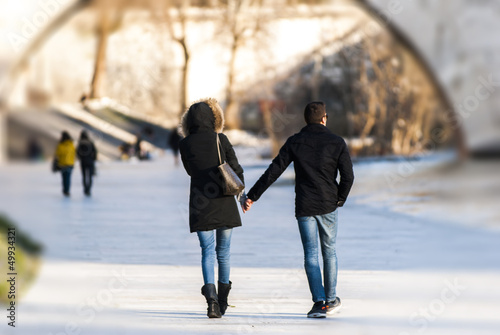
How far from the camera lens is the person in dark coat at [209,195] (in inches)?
239

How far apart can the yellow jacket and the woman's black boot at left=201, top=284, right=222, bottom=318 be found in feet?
33.5

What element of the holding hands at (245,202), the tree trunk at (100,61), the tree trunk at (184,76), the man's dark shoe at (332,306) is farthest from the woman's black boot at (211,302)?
the tree trunk at (184,76)

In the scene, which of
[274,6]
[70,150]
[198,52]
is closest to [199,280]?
[70,150]

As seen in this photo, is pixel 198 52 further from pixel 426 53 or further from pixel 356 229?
pixel 356 229

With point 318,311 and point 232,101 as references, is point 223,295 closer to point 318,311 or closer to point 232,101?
point 318,311

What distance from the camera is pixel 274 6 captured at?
21.5 m

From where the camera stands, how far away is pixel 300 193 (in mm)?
6012

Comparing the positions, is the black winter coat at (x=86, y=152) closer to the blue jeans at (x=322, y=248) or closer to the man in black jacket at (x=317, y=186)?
the man in black jacket at (x=317, y=186)

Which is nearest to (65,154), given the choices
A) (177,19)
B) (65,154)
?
(65,154)

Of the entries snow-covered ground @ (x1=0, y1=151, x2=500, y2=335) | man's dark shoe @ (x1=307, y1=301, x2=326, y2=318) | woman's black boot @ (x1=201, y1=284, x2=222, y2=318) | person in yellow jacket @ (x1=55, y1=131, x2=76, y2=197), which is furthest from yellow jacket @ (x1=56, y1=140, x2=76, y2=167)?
man's dark shoe @ (x1=307, y1=301, x2=326, y2=318)

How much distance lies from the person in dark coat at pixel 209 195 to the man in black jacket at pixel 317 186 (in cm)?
19

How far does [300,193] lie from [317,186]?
4.6 inches

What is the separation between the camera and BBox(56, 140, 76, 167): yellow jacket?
1592cm

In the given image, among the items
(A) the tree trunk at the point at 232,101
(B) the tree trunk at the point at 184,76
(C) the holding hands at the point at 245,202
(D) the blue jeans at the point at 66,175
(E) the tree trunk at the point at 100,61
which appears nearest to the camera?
(C) the holding hands at the point at 245,202
